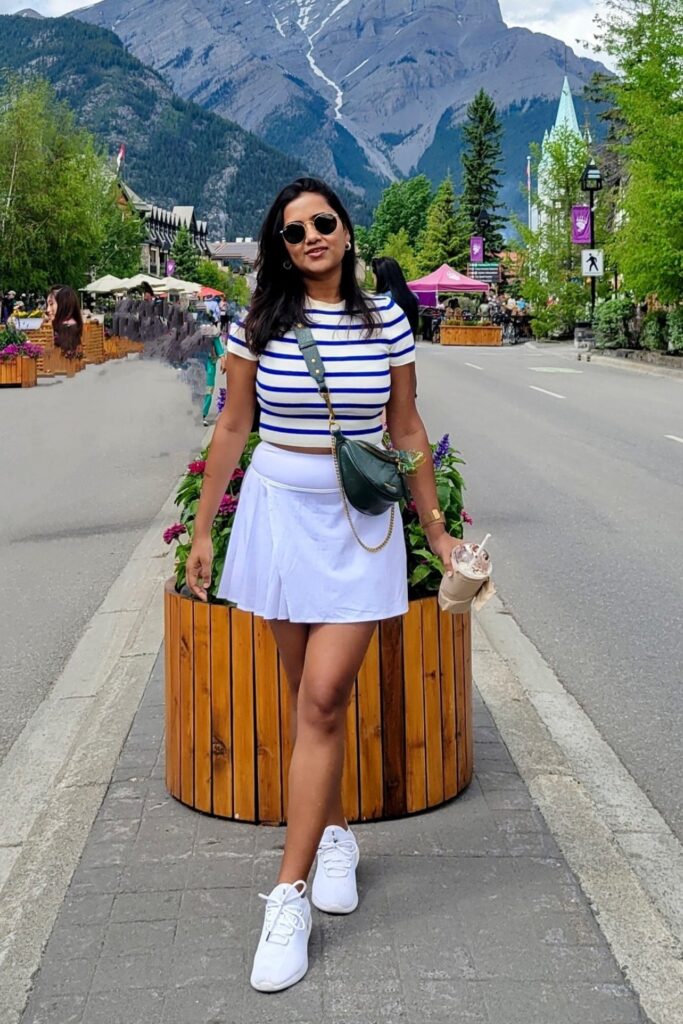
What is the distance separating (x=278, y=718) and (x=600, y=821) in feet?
3.27

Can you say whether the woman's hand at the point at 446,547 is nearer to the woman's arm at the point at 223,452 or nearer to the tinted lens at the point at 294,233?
the woman's arm at the point at 223,452

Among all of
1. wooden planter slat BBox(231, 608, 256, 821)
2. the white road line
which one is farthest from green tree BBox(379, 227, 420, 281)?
wooden planter slat BBox(231, 608, 256, 821)

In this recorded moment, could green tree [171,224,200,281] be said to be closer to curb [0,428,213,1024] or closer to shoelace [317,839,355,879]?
curb [0,428,213,1024]

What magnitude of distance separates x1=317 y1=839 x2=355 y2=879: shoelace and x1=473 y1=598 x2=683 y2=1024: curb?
61cm

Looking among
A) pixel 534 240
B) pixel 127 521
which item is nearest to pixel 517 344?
pixel 534 240

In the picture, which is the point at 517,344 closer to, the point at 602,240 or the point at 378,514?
the point at 602,240

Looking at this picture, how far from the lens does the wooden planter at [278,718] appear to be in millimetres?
3916

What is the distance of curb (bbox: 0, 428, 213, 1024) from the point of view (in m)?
3.39

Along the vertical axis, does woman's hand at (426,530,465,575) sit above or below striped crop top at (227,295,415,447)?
below

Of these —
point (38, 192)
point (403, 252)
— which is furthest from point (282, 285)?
point (403, 252)

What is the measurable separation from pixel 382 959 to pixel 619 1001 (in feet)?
1.78

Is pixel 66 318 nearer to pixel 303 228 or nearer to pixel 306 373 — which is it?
pixel 303 228

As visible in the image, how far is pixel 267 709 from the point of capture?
390cm

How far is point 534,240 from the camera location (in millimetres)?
51719
